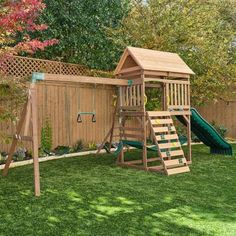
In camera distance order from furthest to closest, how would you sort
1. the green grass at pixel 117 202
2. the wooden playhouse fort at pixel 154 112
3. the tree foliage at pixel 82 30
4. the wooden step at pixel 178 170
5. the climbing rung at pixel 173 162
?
the tree foliage at pixel 82 30, the wooden playhouse fort at pixel 154 112, the climbing rung at pixel 173 162, the wooden step at pixel 178 170, the green grass at pixel 117 202

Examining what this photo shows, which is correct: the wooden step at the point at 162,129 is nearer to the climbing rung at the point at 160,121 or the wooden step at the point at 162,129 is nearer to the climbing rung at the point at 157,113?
the climbing rung at the point at 160,121

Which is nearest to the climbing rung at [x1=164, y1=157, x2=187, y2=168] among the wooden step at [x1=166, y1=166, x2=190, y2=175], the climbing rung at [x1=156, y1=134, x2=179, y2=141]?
the wooden step at [x1=166, y1=166, x2=190, y2=175]

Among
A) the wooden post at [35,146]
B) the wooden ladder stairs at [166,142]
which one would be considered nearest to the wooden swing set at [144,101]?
the wooden ladder stairs at [166,142]

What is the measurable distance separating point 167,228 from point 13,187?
9.68 feet

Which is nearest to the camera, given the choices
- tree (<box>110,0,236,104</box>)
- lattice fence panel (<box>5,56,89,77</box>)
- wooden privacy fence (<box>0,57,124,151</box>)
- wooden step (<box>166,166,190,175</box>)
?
wooden step (<box>166,166,190,175</box>)

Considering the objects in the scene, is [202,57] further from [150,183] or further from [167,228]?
[167,228]

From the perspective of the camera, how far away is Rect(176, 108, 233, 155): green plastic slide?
9102 millimetres

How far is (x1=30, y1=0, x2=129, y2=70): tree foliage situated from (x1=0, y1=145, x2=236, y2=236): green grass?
15.3 feet

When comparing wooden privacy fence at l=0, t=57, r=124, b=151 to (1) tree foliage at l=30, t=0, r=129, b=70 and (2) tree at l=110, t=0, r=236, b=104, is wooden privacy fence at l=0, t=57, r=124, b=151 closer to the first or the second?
(1) tree foliage at l=30, t=0, r=129, b=70

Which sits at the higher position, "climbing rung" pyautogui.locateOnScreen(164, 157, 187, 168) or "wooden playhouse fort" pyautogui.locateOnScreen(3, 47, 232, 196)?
"wooden playhouse fort" pyautogui.locateOnScreen(3, 47, 232, 196)

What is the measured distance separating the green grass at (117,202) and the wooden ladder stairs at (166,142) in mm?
287

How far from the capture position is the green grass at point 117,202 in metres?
3.96

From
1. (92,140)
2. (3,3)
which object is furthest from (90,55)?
(3,3)

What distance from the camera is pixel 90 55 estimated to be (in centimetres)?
1130
